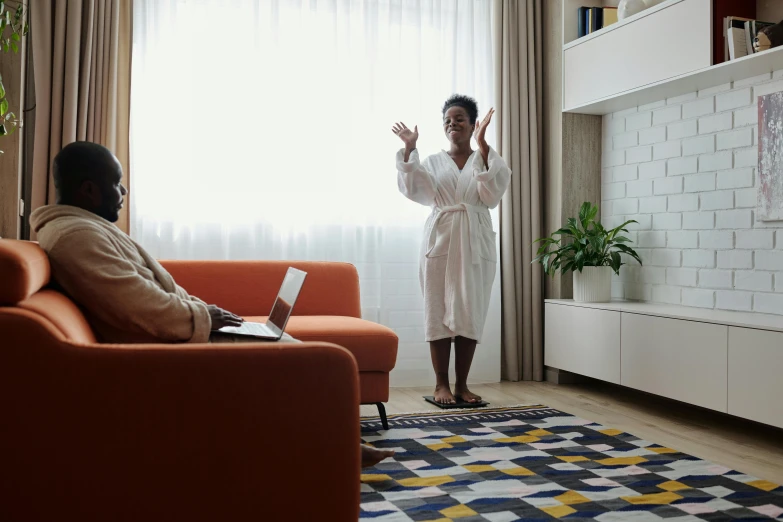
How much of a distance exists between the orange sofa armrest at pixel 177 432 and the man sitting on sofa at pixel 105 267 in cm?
32

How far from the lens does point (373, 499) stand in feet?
7.71

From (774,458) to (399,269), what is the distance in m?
2.27

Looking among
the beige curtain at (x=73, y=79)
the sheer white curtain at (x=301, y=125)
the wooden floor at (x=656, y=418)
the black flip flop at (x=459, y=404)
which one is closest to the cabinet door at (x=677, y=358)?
the wooden floor at (x=656, y=418)

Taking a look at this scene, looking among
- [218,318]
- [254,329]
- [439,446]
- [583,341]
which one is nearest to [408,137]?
[583,341]

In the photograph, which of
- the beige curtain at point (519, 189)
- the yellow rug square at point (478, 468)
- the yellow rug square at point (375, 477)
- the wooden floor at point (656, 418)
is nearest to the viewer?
the yellow rug square at point (375, 477)

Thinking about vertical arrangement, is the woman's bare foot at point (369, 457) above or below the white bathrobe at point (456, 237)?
below

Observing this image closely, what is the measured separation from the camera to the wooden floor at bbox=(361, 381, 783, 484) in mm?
2959

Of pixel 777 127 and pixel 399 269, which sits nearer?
pixel 777 127

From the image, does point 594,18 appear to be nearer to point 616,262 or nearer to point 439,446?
point 616,262

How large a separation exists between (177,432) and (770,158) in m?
2.99

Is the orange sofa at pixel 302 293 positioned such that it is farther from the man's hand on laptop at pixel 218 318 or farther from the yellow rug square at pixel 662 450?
the man's hand on laptop at pixel 218 318

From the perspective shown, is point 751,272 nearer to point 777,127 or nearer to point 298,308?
point 777,127

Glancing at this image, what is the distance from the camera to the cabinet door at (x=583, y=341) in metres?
3.99

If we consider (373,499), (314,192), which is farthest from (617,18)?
(373,499)
